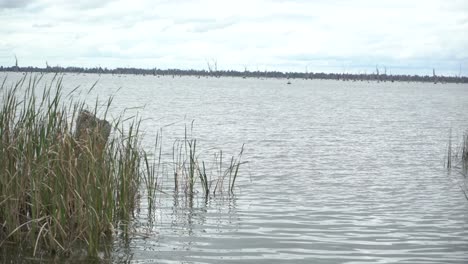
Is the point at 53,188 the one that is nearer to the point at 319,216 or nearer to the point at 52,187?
the point at 52,187

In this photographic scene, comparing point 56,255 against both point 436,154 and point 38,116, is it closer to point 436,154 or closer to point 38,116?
point 38,116

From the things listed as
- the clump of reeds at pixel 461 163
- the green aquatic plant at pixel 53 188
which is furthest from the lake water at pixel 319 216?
the green aquatic plant at pixel 53 188

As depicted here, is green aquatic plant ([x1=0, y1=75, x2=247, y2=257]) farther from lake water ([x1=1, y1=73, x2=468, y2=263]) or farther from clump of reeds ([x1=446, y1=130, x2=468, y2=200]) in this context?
clump of reeds ([x1=446, y1=130, x2=468, y2=200])

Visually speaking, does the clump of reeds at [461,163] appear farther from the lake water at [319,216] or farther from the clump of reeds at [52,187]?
the clump of reeds at [52,187]

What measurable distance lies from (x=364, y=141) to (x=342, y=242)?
1961cm

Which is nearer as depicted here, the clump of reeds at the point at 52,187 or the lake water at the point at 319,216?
the clump of reeds at the point at 52,187

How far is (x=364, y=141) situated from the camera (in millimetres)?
29469

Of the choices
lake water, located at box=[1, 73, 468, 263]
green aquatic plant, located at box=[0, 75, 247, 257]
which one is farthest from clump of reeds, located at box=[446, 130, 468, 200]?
green aquatic plant, located at box=[0, 75, 247, 257]

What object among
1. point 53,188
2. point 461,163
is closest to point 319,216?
point 53,188

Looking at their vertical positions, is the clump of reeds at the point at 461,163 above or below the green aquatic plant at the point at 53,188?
below

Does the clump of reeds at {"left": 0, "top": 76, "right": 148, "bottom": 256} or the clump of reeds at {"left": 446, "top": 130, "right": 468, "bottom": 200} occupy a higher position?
the clump of reeds at {"left": 0, "top": 76, "right": 148, "bottom": 256}

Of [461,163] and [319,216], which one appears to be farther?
[461,163]

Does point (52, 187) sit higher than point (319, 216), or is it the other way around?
point (52, 187)

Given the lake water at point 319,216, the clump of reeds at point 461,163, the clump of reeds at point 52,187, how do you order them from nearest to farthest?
the clump of reeds at point 52,187 → the lake water at point 319,216 → the clump of reeds at point 461,163
